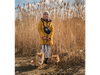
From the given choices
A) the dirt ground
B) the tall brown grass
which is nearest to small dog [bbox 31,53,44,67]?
the dirt ground

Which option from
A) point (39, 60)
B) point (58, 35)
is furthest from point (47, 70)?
point (58, 35)

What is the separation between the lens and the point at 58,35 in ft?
8.90

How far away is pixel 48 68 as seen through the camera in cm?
212

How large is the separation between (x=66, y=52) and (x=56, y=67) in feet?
2.02

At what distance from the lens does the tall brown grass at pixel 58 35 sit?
259 centimetres

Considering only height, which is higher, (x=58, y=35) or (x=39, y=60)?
(x=58, y=35)

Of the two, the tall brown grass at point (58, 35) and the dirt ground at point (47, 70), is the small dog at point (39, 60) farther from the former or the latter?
the tall brown grass at point (58, 35)

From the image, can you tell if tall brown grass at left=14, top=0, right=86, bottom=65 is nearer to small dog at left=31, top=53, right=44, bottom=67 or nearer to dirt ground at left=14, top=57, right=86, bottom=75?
dirt ground at left=14, top=57, right=86, bottom=75

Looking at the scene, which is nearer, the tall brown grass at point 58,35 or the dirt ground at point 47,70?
Answer: the dirt ground at point 47,70

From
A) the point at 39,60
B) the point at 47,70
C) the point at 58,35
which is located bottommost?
the point at 47,70

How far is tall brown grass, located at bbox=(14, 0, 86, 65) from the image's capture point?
259 centimetres

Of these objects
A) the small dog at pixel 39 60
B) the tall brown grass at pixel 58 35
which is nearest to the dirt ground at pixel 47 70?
the small dog at pixel 39 60

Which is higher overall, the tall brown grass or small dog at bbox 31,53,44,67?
the tall brown grass

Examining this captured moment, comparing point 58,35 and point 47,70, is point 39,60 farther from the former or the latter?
point 58,35
